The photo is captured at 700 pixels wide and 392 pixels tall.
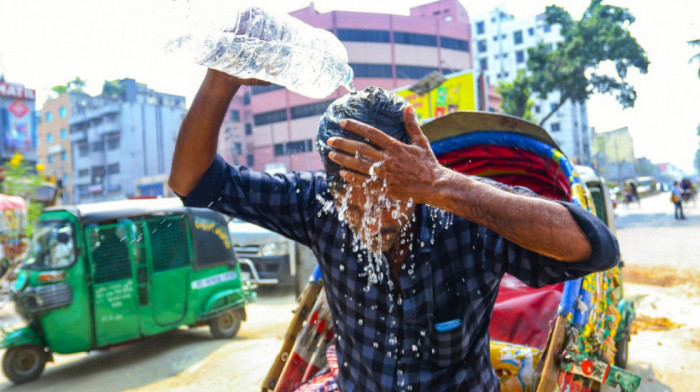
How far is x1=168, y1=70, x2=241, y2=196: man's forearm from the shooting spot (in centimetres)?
180

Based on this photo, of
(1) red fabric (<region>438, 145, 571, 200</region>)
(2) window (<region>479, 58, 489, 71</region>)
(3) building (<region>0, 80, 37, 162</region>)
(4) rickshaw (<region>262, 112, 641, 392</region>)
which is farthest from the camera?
(2) window (<region>479, 58, 489, 71</region>)

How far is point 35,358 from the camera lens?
17.8 ft

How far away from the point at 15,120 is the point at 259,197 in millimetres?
23330

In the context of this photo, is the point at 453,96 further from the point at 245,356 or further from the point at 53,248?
the point at 53,248

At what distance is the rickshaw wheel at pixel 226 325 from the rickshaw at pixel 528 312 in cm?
414

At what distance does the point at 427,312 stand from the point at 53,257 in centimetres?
528

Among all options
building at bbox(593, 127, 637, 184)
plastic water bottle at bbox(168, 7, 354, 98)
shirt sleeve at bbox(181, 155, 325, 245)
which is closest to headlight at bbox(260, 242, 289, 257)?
plastic water bottle at bbox(168, 7, 354, 98)

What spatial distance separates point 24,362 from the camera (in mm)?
5426

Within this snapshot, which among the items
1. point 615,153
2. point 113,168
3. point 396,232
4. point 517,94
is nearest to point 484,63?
point 615,153

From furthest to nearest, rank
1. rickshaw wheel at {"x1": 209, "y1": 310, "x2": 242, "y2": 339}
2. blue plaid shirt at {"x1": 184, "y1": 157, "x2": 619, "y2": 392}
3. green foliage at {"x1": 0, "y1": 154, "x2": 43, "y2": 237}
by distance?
rickshaw wheel at {"x1": 209, "y1": 310, "x2": 242, "y2": 339}
green foliage at {"x1": 0, "y1": 154, "x2": 43, "y2": 237}
blue plaid shirt at {"x1": 184, "y1": 157, "x2": 619, "y2": 392}

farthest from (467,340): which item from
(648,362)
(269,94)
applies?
(269,94)

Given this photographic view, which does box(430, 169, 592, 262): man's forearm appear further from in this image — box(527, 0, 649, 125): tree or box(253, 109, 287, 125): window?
box(253, 109, 287, 125): window

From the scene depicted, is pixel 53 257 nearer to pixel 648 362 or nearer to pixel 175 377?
pixel 175 377

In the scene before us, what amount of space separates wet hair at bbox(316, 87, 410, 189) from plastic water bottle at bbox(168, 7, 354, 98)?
46cm
